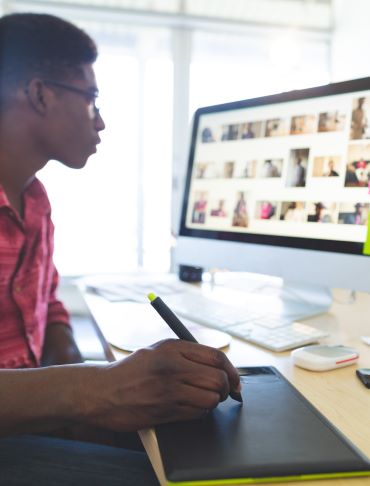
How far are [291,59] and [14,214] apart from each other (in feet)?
8.66

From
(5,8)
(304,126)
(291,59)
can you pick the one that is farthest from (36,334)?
(291,59)

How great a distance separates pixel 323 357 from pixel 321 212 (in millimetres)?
324

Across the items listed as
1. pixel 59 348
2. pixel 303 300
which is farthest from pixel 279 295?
pixel 59 348

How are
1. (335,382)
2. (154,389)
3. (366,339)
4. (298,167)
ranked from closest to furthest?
(154,389) → (335,382) → (366,339) → (298,167)

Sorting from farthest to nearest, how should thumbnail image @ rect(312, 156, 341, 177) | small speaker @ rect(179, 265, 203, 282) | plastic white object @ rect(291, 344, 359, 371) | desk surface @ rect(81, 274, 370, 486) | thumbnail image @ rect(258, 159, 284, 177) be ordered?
small speaker @ rect(179, 265, 203, 282) → thumbnail image @ rect(258, 159, 284, 177) → thumbnail image @ rect(312, 156, 341, 177) → plastic white object @ rect(291, 344, 359, 371) → desk surface @ rect(81, 274, 370, 486)

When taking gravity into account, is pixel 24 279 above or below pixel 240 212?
below

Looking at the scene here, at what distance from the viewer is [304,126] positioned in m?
0.94

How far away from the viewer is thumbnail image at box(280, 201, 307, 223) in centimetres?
93

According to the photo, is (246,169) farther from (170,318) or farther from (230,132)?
(170,318)

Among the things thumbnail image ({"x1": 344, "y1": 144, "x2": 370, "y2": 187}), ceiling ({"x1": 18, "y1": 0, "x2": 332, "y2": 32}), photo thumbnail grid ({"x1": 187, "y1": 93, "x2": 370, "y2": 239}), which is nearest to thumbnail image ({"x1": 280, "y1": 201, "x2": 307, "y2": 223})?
photo thumbnail grid ({"x1": 187, "y1": 93, "x2": 370, "y2": 239})

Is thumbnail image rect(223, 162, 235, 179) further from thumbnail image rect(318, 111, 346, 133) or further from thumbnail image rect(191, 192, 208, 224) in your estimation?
thumbnail image rect(318, 111, 346, 133)

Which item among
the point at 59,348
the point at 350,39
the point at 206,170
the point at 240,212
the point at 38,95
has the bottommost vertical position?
the point at 59,348

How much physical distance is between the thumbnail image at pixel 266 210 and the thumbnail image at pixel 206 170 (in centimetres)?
16

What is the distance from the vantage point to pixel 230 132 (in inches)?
43.4
